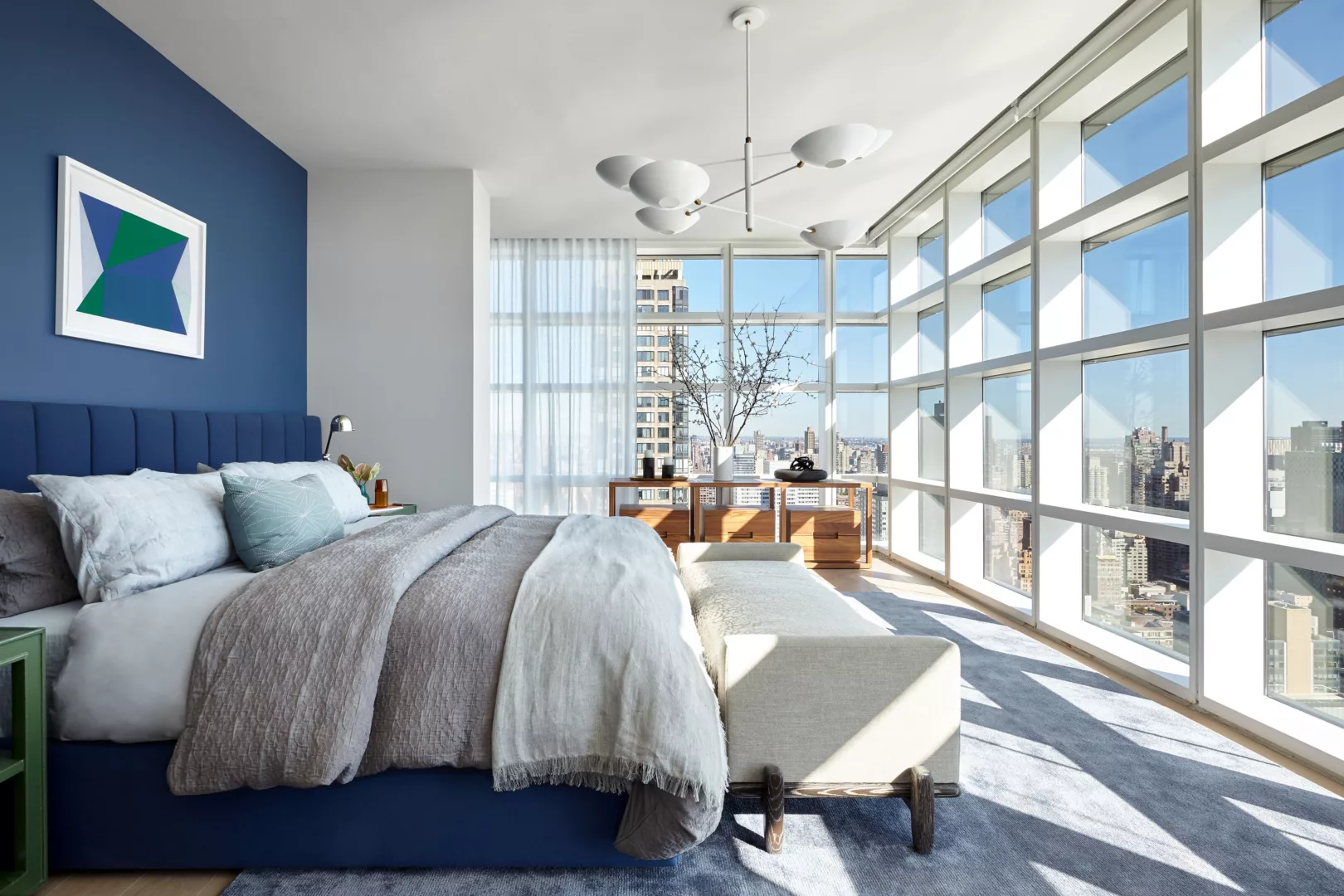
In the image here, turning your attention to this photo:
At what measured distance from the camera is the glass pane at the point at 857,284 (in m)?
5.96

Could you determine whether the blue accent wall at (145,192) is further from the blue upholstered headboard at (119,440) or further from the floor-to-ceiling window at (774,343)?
the floor-to-ceiling window at (774,343)

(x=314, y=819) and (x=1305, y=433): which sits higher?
(x=1305, y=433)

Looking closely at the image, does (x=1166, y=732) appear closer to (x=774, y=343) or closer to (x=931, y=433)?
(x=931, y=433)

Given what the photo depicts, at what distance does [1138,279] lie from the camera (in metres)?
3.16

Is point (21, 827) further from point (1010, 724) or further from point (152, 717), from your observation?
point (1010, 724)

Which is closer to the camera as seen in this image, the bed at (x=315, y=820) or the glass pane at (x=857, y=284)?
the bed at (x=315, y=820)

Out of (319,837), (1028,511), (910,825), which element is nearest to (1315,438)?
(1028,511)

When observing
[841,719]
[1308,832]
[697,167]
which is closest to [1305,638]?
[1308,832]

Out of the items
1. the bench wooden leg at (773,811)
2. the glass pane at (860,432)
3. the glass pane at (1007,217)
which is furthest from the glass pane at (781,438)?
the bench wooden leg at (773,811)

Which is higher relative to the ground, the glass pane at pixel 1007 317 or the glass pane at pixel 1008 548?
the glass pane at pixel 1007 317

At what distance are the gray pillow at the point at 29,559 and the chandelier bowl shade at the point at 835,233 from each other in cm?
297

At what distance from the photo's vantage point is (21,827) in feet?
4.90

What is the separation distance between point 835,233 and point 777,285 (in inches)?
111

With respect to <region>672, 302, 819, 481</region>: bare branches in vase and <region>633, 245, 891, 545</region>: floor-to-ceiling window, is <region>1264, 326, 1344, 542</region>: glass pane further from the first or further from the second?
<region>672, 302, 819, 481</region>: bare branches in vase
